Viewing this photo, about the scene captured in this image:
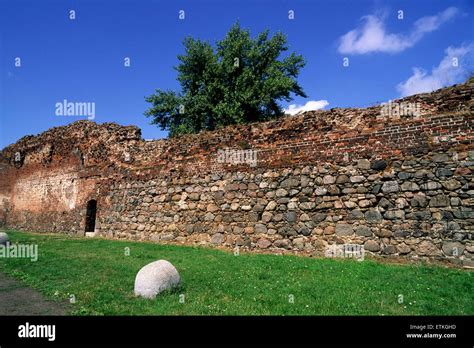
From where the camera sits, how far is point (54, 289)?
6645mm

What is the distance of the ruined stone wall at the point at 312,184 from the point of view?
861 centimetres

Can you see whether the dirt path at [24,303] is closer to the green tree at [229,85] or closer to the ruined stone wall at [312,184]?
the ruined stone wall at [312,184]

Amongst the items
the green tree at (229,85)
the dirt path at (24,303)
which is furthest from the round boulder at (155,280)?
the green tree at (229,85)

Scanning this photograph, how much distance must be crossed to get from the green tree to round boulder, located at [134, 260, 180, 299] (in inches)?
800

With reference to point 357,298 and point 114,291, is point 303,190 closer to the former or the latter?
point 357,298

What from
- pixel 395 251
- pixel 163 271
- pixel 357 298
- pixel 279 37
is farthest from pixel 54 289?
pixel 279 37

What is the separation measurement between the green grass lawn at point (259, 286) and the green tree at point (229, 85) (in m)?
18.3

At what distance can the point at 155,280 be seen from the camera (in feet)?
19.6

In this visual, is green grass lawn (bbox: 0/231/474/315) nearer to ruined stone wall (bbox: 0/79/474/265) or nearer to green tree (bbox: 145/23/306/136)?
ruined stone wall (bbox: 0/79/474/265)

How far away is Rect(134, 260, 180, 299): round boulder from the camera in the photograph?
593 cm

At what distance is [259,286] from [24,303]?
4.06 meters

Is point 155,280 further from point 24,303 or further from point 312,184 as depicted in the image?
point 312,184

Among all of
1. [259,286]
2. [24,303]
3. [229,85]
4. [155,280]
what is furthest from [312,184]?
[229,85]
